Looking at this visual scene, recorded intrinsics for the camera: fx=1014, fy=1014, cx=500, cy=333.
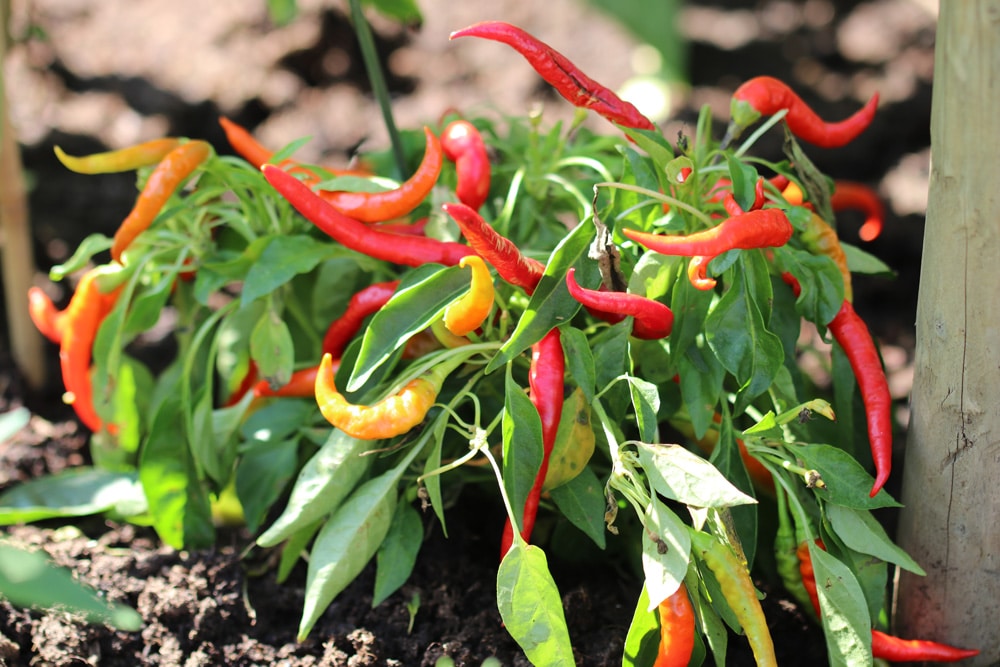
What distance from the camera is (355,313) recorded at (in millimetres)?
1653

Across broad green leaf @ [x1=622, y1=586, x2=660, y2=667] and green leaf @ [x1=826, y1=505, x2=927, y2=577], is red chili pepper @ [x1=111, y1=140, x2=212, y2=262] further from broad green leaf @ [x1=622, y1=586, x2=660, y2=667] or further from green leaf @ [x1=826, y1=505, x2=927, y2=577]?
green leaf @ [x1=826, y1=505, x2=927, y2=577]

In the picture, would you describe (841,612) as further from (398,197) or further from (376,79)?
(376,79)

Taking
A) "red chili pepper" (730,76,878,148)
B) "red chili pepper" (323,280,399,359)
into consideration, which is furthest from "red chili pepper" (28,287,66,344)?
"red chili pepper" (730,76,878,148)

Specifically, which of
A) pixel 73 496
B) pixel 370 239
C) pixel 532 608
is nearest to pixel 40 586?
pixel 532 608

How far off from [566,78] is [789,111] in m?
0.41

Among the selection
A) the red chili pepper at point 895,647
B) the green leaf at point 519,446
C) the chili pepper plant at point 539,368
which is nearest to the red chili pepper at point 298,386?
the chili pepper plant at point 539,368

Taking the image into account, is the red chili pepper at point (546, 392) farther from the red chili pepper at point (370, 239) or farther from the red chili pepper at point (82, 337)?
the red chili pepper at point (82, 337)

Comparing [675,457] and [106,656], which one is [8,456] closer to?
[106,656]

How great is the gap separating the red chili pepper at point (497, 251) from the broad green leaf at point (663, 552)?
1.17ft

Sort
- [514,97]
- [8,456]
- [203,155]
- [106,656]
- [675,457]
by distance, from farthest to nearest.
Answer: [514,97]
[8,456]
[203,155]
[106,656]
[675,457]

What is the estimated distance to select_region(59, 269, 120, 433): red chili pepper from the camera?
5.95 ft

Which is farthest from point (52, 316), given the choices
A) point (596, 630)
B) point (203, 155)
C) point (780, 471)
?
point (780, 471)

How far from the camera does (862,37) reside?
3.57 meters

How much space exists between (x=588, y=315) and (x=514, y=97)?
1772 millimetres
